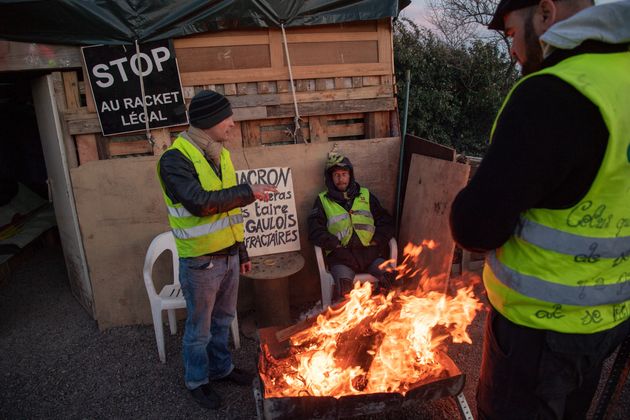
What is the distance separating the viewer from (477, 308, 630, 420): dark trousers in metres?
1.61

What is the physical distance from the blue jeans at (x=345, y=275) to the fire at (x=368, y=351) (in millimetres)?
1208

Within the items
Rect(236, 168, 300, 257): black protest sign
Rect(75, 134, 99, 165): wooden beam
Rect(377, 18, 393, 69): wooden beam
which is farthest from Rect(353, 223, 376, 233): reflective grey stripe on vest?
Rect(75, 134, 99, 165): wooden beam

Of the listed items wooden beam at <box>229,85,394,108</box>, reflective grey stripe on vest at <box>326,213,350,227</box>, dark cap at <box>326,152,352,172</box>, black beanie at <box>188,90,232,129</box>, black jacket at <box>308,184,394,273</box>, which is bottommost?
black jacket at <box>308,184,394,273</box>

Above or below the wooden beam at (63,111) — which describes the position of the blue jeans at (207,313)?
below

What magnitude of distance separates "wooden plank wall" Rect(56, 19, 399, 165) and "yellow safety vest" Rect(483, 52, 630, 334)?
3.99 m

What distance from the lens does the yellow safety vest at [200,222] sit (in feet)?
11.0

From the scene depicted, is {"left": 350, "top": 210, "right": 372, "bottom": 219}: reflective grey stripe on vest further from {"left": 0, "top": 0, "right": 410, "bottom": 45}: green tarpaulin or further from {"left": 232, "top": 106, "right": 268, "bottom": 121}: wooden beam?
{"left": 0, "top": 0, "right": 410, "bottom": 45}: green tarpaulin

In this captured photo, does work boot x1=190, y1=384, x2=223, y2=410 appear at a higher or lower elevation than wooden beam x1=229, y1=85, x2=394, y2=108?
lower

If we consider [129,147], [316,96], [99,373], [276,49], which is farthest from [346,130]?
[99,373]

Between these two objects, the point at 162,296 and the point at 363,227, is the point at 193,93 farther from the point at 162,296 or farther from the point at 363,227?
the point at 363,227

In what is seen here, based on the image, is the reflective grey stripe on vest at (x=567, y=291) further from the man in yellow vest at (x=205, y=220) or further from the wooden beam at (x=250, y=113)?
the wooden beam at (x=250, y=113)

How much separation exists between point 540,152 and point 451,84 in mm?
12734

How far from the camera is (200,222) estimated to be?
134 inches

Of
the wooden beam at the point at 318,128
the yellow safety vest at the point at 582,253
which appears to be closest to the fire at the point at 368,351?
the yellow safety vest at the point at 582,253
